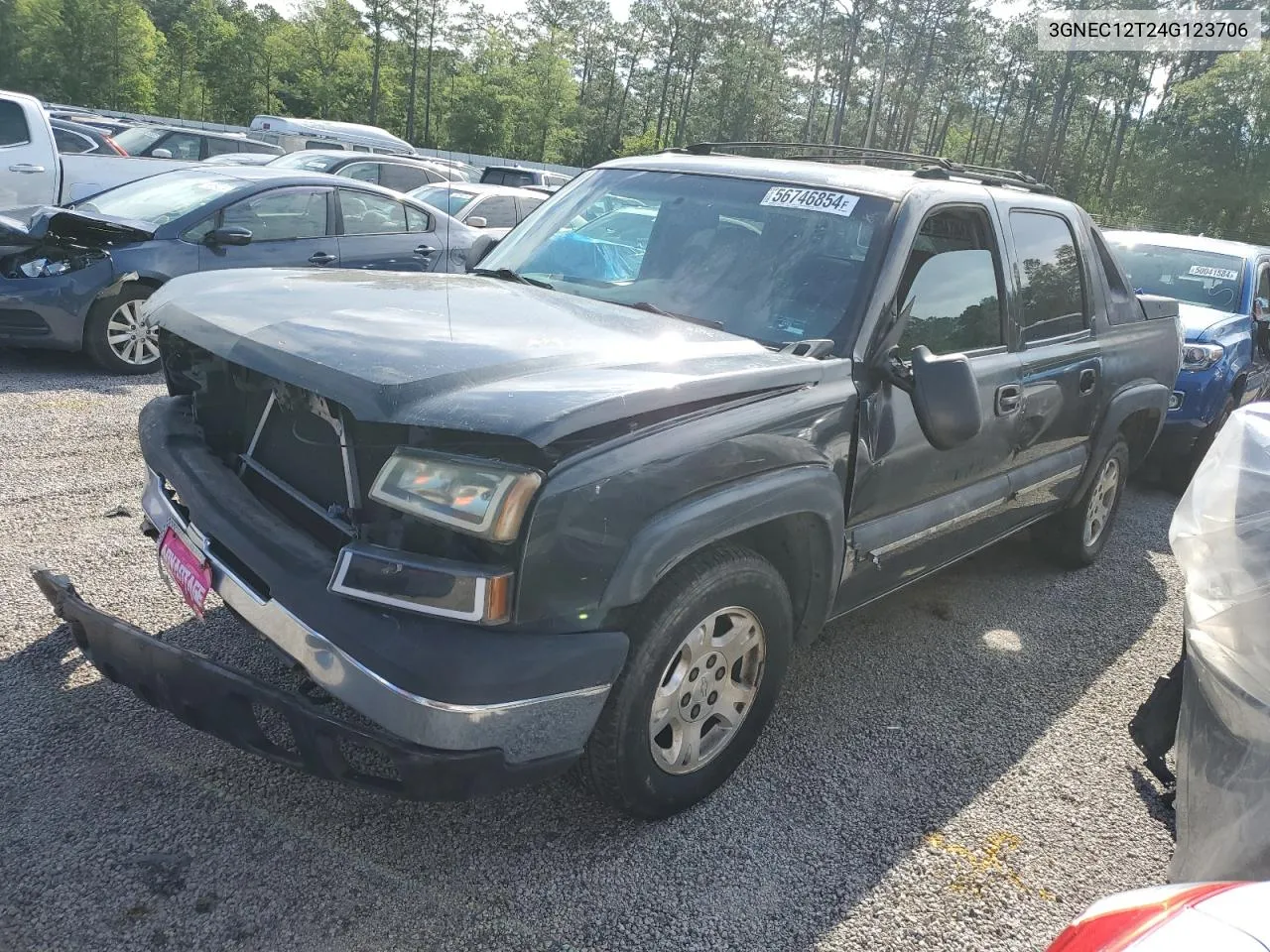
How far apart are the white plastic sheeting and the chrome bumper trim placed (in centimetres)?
142

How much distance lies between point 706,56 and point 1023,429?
6814 cm

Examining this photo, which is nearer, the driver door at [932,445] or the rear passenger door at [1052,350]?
the driver door at [932,445]

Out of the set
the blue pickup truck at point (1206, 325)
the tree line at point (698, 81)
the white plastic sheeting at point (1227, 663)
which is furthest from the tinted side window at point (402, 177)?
the tree line at point (698, 81)

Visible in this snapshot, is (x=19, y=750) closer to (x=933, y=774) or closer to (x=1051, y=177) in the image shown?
(x=933, y=774)

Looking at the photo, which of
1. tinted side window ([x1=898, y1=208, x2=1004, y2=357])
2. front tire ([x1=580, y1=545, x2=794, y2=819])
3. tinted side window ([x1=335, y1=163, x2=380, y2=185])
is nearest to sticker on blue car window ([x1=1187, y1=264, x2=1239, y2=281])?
tinted side window ([x1=898, y1=208, x2=1004, y2=357])

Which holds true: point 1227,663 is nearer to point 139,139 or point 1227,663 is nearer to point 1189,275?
point 1189,275

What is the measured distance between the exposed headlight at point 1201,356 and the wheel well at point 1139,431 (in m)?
1.97

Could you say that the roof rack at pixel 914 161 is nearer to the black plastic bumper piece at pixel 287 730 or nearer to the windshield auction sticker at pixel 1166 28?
the black plastic bumper piece at pixel 287 730

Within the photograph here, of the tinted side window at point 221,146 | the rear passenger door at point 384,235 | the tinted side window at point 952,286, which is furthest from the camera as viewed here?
the tinted side window at point 221,146

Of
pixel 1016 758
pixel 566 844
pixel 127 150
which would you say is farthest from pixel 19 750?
pixel 127 150

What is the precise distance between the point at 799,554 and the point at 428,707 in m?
1.27

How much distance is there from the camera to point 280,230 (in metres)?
7.61

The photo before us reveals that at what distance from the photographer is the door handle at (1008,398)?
3512 millimetres

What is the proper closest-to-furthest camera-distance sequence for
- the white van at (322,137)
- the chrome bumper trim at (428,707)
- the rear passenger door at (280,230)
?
the chrome bumper trim at (428,707) → the rear passenger door at (280,230) → the white van at (322,137)
